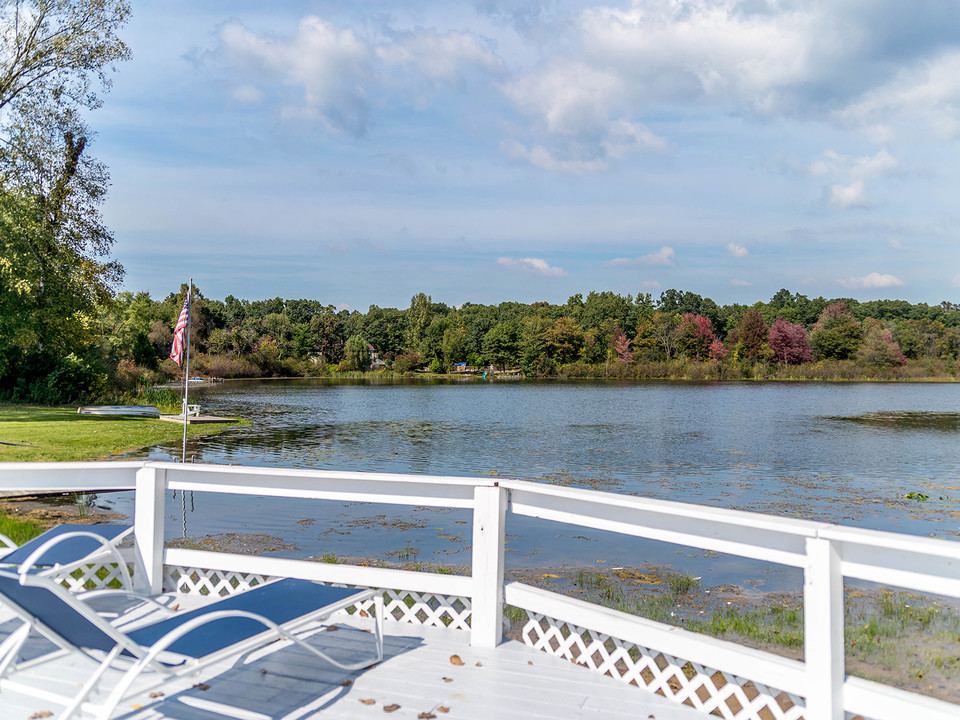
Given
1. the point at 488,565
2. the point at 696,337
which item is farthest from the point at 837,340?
the point at 488,565

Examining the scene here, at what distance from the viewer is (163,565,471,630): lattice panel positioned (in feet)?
13.2

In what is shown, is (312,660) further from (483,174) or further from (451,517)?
(483,174)

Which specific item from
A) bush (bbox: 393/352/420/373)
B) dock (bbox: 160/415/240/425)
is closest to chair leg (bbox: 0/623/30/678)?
dock (bbox: 160/415/240/425)

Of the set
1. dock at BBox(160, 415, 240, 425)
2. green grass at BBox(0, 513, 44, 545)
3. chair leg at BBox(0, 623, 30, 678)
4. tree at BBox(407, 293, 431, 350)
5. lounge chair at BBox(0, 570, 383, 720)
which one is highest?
tree at BBox(407, 293, 431, 350)

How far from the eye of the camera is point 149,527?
4.07m

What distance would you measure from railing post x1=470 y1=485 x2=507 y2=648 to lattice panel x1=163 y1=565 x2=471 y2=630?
291mm

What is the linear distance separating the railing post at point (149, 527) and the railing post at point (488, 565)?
179cm

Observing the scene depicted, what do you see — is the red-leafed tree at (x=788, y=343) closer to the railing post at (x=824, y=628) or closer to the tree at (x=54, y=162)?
the tree at (x=54, y=162)

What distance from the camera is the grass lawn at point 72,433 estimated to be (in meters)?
16.5

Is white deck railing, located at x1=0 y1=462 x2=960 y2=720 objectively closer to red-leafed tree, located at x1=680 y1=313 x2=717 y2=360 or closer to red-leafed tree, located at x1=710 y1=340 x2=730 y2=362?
red-leafed tree, located at x1=710 y1=340 x2=730 y2=362

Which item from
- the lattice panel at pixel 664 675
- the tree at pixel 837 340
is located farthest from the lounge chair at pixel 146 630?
the tree at pixel 837 340

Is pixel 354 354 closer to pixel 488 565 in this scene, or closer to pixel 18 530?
pixel 18 530

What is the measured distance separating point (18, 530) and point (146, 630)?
6896 mm

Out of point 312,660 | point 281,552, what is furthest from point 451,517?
point 312,660
